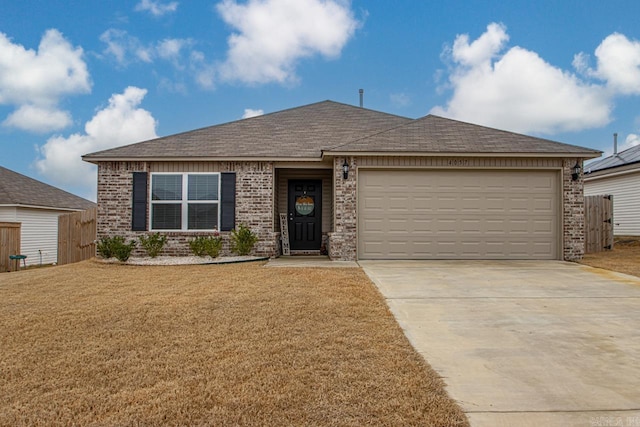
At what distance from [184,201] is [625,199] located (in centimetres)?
1643

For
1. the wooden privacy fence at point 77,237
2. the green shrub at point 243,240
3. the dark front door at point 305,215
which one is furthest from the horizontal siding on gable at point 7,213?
the dark front door at point 305,215

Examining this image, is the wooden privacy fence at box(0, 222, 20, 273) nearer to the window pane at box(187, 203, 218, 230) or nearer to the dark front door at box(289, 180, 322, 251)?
the window pane at box(187, 203, 218, 230)

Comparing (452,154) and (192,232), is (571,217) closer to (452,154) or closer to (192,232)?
(452,154)

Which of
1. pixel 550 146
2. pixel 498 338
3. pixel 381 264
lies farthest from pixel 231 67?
pixel 498 338

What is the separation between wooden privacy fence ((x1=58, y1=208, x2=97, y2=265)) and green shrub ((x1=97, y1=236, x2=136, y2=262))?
8.47ft

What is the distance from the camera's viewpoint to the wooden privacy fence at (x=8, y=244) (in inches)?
570

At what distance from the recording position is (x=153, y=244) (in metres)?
11.0

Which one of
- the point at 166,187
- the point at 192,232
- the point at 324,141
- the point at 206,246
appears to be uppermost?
the point at 324,141

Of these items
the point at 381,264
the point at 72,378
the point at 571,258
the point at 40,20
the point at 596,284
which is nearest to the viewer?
the point at 72,378

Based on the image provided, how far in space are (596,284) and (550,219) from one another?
12.3 feet

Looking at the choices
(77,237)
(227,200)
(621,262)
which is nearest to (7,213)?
(77,237)

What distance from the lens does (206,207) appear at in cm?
1157

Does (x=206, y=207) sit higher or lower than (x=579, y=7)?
lower

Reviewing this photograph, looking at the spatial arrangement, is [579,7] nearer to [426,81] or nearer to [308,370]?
[426,81]
